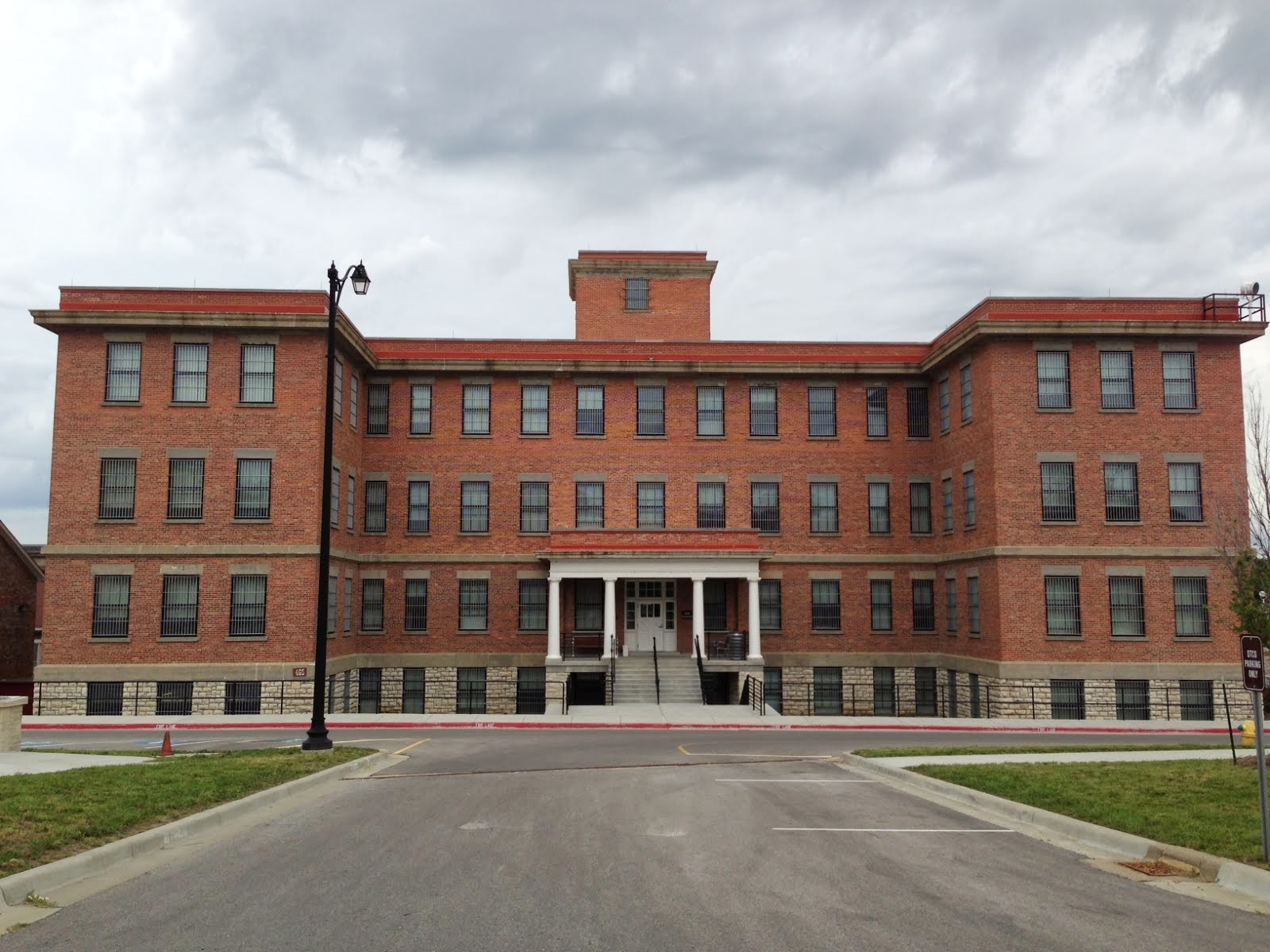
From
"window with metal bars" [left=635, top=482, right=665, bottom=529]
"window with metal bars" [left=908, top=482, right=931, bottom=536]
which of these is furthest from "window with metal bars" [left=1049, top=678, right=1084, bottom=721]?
"window with metal bars" [left=635, top=482, right=665, bottom=529]

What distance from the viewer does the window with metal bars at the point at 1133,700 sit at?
34.0m

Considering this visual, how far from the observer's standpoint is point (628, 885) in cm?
969

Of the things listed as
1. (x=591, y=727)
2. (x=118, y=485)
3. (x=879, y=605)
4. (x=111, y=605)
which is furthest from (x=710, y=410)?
(x=111, y=605)

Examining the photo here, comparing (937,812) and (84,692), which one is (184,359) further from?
(937,812)

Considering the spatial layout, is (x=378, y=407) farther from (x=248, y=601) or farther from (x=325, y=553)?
(x=325, y=553)

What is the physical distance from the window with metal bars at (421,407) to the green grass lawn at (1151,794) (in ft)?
86.9

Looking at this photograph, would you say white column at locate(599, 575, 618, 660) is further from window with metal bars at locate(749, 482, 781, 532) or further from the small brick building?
the small brick building

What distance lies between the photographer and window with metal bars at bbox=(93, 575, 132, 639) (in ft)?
111

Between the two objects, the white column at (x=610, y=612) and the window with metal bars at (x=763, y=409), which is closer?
the white column at (x=610, y=612)

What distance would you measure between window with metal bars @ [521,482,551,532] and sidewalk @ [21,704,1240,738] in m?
9.07

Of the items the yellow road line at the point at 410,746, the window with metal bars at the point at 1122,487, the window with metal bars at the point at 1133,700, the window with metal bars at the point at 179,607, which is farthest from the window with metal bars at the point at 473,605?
the window with metal bars at the point at 1122,487

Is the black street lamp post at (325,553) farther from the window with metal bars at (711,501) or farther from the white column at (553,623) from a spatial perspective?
the window with metal bars at (711,501)

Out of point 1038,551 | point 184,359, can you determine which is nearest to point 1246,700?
point 1038,551

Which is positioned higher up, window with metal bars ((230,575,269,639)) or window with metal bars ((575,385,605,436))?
window with metal bars ((575,385,605,436))
